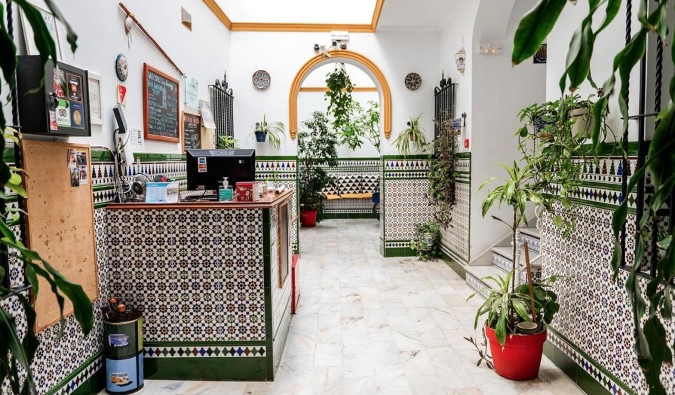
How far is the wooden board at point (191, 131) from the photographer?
477 centimetres

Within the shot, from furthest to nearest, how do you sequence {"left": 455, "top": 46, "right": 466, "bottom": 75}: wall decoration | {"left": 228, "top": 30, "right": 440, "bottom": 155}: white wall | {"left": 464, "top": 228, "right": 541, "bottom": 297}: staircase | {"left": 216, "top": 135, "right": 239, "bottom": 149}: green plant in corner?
{"left": 228, "top": 30, "right": 440, "bottom": 155}: white wall → {"left": 216, "top": 135, "right": 239, "bottom": 149}: green plant in corner → {"left": 455, "top": 46, "right": 466, "bottom": 75}: wall decoration → {"left": 464, "top": 228, "right": 541, "bottom": 297}: staircase

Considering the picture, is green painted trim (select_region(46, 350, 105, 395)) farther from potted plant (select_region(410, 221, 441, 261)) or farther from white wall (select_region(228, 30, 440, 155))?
potted plant (select_region(410, 221, 441, 261))

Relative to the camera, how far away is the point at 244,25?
6.52 meters

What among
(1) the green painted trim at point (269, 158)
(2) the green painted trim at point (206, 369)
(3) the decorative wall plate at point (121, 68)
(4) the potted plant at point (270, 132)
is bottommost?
(2) the green painted trim at point (206, 369)

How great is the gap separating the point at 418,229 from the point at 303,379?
3983 millimetres

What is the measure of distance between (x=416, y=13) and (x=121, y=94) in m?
3.99

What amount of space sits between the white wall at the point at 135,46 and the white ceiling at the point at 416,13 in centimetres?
227

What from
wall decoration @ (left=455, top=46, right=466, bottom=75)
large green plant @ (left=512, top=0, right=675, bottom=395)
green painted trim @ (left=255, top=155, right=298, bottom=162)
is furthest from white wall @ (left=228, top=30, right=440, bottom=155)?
large green plant @ (left=512, top=0, right=675, bottom=395)

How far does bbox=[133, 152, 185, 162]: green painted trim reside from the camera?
3.61m

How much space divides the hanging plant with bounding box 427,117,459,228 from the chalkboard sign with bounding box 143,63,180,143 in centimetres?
329

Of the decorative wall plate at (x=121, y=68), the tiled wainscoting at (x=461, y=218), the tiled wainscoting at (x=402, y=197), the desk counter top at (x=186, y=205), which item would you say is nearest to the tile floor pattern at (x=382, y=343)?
the tiled wainscoting at (x=461, y=218)

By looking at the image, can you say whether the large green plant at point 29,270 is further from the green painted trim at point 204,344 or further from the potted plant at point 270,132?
the potted plant at point 270,132

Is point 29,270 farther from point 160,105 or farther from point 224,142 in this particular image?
point 224,142

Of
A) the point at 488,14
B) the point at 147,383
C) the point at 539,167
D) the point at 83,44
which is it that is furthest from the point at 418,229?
the point at 83,44
